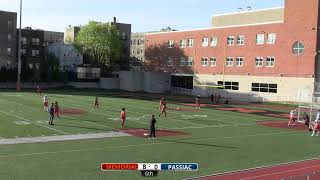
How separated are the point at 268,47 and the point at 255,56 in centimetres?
299

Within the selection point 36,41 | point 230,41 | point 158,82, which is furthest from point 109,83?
point 230,41

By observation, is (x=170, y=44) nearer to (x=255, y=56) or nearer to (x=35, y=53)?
(x=255, y=56)

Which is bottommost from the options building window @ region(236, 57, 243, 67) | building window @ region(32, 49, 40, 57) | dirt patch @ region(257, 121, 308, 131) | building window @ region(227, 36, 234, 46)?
dirt patch @ region(257, 121, 308, 131)

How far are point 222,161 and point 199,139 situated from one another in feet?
24.3

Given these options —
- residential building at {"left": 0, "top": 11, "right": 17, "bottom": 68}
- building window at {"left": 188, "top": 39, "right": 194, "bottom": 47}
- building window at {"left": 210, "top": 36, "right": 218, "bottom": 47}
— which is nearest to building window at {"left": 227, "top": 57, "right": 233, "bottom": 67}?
building window at {"left": 210, "top": 36, "right": 218, "bottom": 47}

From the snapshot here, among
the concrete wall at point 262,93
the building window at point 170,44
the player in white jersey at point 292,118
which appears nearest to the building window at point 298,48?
the concrete wall at point 262,93

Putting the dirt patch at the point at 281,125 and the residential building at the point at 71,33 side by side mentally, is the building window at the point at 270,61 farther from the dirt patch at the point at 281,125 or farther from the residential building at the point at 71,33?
the residential building at the point at 71,33

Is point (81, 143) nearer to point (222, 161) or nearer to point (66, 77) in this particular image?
point (222, 161)

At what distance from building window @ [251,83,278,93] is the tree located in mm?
41377

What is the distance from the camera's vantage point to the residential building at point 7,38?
4149 inches

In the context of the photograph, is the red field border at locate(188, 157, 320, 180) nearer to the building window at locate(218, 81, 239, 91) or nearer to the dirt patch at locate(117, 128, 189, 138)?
the dirt patch at locate(117, 128, 189, 138)

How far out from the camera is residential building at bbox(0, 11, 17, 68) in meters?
105

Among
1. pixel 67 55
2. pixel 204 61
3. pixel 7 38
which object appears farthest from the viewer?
pixel 67 55

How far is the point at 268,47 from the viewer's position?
247 feet
